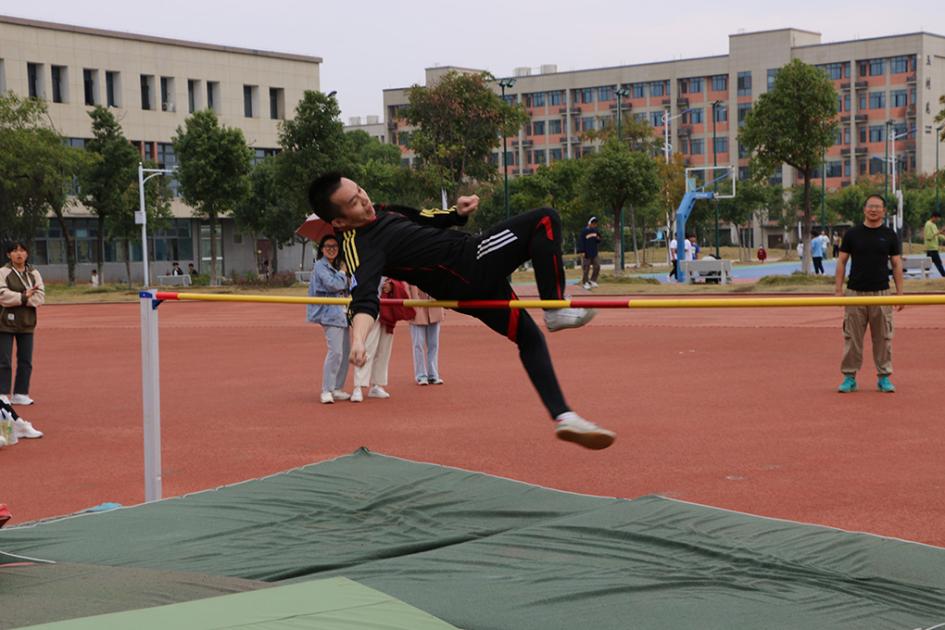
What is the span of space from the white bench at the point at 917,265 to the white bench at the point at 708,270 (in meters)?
4.73

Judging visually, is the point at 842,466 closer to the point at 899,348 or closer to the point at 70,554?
the point at 70,554

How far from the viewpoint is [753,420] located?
32.2 feet

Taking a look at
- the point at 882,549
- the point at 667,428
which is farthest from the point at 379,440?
the point at 882,549

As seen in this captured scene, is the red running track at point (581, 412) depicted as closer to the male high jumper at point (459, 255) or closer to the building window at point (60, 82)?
the male high jumper at point (459, 255)

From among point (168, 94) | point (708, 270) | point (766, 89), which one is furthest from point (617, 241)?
point (766, 89)

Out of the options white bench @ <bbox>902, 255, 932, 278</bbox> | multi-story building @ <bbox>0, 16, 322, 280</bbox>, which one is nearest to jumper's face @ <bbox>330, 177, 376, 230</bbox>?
white bench @ <bbox>902, 255, 932, 278</bbox>

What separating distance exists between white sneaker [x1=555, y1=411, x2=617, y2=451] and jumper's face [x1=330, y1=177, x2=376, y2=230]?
1.33 metres

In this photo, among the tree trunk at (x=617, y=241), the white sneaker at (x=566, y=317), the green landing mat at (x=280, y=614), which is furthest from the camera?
the tree trunk at (x=617, y=241)

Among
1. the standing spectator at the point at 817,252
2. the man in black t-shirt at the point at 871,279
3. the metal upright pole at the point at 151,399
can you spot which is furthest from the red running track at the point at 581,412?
the standing spectator at the point at 817,252

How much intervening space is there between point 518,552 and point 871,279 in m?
6.26

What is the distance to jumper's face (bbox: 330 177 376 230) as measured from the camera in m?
5.24

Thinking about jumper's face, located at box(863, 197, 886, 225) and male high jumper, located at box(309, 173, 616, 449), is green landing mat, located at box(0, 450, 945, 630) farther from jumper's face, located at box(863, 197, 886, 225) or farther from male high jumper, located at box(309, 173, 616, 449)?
jumper's face, located at box(863, 197, 886, 225)

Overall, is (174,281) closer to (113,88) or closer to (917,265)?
(113,88)

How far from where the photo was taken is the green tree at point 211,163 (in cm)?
4097
